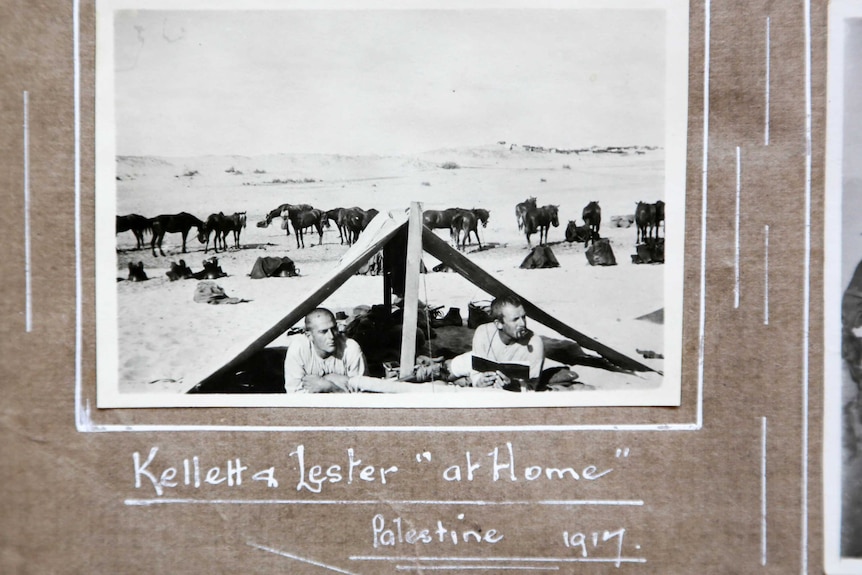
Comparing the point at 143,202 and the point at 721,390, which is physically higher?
the point at 143,202

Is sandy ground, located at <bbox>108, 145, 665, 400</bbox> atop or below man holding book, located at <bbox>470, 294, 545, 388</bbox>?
atop

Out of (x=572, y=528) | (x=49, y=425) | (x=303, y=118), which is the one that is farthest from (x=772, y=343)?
(x=49, y=425)

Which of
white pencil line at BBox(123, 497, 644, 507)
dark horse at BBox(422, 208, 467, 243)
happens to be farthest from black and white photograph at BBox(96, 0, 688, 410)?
white pencil line at BBox(123, 497, 644, 507)

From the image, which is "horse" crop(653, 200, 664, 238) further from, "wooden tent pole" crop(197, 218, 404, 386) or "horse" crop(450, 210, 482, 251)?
"wooden tent pole" crop(197, 218, 404, 386)

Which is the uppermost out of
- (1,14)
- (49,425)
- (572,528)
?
(1,14)

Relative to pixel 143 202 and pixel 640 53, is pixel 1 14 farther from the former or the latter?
pixel 640 53

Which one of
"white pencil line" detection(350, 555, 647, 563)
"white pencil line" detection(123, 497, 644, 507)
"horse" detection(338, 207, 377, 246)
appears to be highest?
"horse" detection(338, 207, 377, 246)

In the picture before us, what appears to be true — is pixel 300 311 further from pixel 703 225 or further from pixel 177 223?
pixel 703 225
